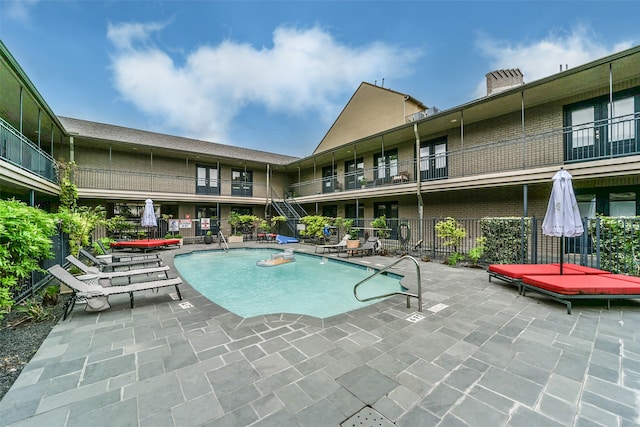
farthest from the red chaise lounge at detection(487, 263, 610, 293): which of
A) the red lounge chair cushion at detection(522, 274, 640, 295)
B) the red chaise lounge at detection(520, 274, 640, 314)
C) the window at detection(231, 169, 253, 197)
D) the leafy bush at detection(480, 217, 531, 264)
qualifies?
the window at detection(231, 169, 253, 197)

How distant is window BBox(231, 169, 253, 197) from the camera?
19848mm

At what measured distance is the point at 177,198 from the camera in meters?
16.2

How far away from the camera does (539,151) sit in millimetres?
9914

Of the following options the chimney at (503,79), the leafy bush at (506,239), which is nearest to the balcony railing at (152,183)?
the leafy bush at (506,239)

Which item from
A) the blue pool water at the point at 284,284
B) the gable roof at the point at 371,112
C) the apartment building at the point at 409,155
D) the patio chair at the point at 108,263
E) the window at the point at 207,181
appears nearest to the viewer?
the blue pool water at the point at 284,284

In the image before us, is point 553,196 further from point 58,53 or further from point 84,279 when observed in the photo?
point 58,53

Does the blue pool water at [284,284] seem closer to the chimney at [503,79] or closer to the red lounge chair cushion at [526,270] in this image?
the red lounge chair cushion at [526,270]

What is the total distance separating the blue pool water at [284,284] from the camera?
553 centimetres

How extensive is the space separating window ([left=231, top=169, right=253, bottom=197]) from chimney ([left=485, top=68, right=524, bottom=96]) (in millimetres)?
16991

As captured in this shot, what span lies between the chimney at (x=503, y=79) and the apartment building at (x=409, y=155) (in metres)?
0.05

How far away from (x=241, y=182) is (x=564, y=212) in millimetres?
18312

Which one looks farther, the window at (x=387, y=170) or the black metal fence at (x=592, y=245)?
the window at (x=387, y=170)

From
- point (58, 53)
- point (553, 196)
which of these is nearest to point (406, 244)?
point (553, 196)

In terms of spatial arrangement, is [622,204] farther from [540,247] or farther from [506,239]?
[506,239]
